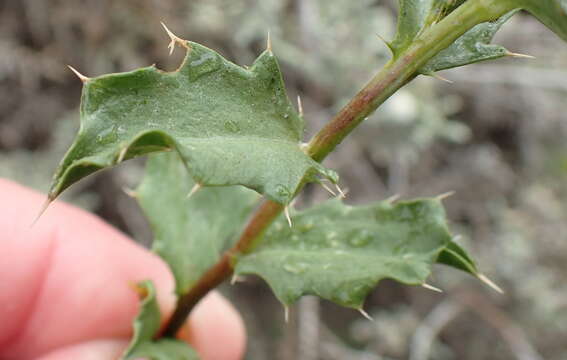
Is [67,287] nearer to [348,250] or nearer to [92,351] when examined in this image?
[92,351]

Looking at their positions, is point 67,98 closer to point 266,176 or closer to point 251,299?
point 251,299

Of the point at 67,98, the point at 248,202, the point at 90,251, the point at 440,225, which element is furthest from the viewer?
the point at 67,98

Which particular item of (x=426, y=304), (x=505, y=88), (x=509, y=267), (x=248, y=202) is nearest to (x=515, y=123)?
(x=505, y=88)

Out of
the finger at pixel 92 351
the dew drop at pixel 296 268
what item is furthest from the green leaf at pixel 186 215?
the finger at pixel 92 351

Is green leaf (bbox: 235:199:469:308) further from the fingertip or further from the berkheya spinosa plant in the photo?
the fingertip

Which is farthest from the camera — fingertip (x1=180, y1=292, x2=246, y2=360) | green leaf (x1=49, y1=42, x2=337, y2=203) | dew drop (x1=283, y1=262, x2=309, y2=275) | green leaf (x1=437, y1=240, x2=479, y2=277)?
fingertip (x1=180, y1=292, x2=246, y2=360)

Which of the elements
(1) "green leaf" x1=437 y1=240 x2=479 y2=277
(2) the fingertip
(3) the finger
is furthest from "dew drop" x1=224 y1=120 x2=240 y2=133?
(2) the fingertip

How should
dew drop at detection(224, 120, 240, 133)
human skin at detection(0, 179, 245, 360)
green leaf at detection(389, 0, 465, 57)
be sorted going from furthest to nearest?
human skin at detection(0, 179, 245, 360) < dew drop at detection(224, 120, 240, 133) < green leaf at detection(389, 0, 465, 57)
